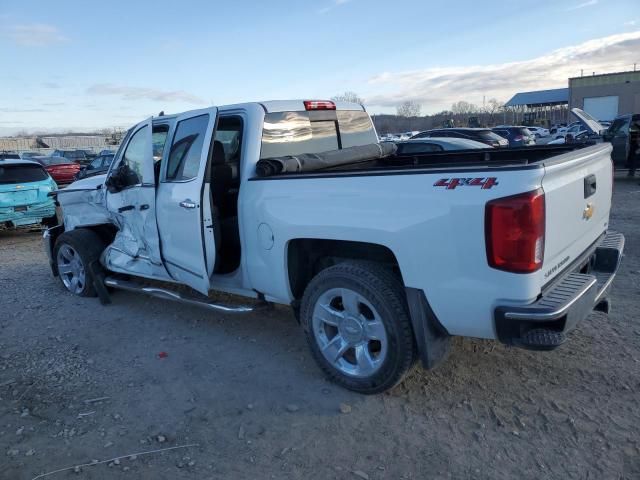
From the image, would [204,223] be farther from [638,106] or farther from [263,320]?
[638,106]

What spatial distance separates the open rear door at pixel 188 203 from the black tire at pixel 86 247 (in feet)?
4.80

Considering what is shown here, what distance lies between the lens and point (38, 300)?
6230 millimetres

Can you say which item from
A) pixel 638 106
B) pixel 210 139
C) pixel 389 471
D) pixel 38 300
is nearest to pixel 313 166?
pixel 210 139

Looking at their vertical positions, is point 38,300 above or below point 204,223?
below

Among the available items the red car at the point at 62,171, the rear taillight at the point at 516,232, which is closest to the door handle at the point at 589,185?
the rear taillight at the point at 516,232

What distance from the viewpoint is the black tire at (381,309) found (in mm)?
3332

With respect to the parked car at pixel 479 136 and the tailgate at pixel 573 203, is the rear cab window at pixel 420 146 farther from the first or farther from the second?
the tailgate at pixel 573 203

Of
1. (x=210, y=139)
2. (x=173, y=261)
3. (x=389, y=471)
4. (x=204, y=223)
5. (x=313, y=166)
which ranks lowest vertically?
(x=389, y=471)

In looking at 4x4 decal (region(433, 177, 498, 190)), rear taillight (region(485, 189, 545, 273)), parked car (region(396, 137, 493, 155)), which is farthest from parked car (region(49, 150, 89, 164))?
rear taillight (region(485, 189, 545, 273))

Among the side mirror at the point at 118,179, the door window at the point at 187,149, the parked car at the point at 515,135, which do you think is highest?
the door window at the point at 187,149

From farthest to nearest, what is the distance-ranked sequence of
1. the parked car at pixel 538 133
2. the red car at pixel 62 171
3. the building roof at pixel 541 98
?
the building roof at pixel 541 98 → the parked car at pixel 538 133 → the red car at pixel 62 171

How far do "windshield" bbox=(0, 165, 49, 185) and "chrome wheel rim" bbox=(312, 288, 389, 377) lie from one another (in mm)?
9146

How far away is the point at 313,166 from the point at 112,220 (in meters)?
2.69

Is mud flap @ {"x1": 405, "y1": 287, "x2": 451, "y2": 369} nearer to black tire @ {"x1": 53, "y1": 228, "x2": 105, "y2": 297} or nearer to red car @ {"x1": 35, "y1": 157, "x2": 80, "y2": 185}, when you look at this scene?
black tire @ {"x1": 53, "y1": 228, "x2": 105, "y2": 297}
